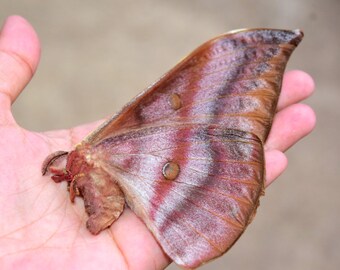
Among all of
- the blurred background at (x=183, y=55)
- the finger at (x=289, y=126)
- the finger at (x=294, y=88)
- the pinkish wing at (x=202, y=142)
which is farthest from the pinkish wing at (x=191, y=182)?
the blurred background at (x=183, y=55)

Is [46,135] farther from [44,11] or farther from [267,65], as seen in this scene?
[44,11]

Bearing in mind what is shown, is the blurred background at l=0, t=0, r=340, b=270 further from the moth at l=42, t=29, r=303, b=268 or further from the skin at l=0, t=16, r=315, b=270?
the moth at l=42, t=29, r=303, b=268

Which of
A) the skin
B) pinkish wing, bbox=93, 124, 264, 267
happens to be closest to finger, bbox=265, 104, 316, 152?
the skin

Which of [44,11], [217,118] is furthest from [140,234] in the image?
[44,11]

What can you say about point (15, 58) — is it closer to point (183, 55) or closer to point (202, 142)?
point (202, 142)

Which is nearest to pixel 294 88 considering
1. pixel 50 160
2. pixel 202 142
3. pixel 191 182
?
pixel 202 142

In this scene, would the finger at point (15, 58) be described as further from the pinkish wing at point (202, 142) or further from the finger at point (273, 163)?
the finger at point (273, 163)
